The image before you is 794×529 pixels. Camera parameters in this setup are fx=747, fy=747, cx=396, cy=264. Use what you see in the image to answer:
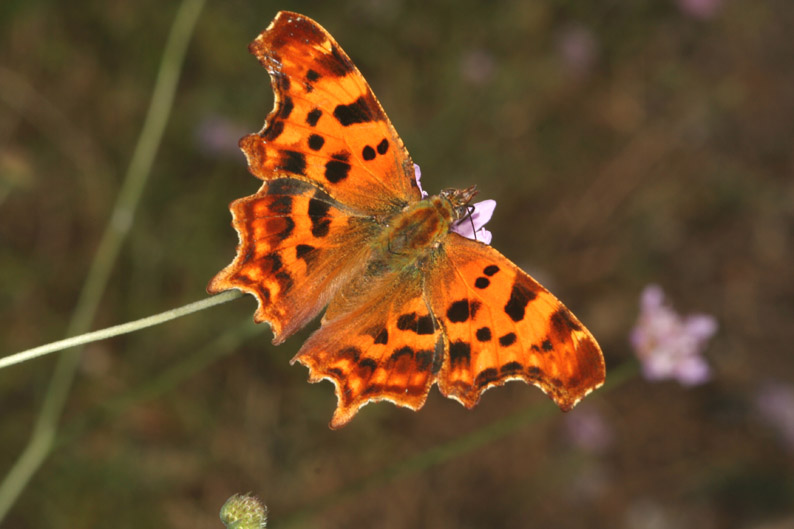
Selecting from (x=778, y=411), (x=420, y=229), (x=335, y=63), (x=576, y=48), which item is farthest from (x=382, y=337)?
(x=778, y=411)

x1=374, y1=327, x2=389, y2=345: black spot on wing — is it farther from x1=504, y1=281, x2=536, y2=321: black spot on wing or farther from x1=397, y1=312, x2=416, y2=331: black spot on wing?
x1=504, y1=281, x2=536, y2=321: black spot on wing

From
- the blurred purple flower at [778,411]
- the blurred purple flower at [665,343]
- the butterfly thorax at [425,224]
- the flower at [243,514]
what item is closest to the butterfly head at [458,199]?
the butterfly thorax at [425,224]

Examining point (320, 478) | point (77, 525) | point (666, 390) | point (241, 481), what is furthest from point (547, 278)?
point (77, 525)

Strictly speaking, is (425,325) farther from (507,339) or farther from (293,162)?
(293,162)

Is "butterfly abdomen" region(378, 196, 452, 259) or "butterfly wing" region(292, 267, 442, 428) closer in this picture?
"butterfly wing" region(292, 267, 442, 428)

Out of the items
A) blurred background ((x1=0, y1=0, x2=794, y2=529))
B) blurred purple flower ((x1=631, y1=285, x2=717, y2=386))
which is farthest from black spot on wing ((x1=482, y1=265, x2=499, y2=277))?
blurred purple flower ((x1=631, y1=285, x2=717, y2=386))

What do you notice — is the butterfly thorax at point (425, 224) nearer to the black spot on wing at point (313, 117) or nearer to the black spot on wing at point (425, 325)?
the black spot on wing at point (425, 325)

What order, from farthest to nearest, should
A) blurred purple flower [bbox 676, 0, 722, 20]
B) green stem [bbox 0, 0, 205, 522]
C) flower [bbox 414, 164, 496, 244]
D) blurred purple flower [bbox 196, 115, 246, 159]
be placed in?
blurred purple flower [bbox 676, 0, 722, 20], blurred purple flower [bbox 196, 115, 246, 159], green stem [bbox 0, 0, 205, 522], flower [bbox 414, 164, 496, 244]
